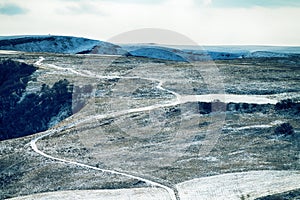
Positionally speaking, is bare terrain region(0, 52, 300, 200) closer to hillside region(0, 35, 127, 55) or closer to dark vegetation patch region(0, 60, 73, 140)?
dark vegetation patch region(0, 60, 73, 140)

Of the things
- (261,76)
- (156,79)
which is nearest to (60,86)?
(156,79)

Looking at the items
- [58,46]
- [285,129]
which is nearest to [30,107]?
[285,129]

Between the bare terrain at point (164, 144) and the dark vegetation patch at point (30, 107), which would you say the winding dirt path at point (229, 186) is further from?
the dark vegetation patch at point (30, 107)

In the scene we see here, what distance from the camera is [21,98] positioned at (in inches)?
3484

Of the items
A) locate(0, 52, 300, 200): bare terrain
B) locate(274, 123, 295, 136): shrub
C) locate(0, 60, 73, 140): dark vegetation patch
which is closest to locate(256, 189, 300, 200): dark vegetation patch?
locate(0, 52, 300, 200): bare terrain

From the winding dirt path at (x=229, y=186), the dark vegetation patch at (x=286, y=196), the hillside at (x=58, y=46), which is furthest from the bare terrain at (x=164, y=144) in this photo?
the hillside at (x=58, y=46)

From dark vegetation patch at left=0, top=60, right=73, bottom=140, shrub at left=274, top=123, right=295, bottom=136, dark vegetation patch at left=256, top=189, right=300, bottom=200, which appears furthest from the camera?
dark vegetation patch at left=0, top=60, right=73, bottom=140

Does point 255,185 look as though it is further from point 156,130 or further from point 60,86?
point 60,86

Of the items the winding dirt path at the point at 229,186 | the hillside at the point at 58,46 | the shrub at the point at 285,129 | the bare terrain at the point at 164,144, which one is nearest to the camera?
the winding dirt path at the point at 229,186

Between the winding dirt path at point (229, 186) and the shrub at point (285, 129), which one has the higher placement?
the shrub at point (285, 129)

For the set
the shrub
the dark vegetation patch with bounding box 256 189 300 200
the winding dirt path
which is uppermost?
the shrub

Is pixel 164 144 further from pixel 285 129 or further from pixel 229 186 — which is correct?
pixel 229 186

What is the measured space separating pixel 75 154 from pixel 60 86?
113 feet

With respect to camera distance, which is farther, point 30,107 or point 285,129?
point 30,107
